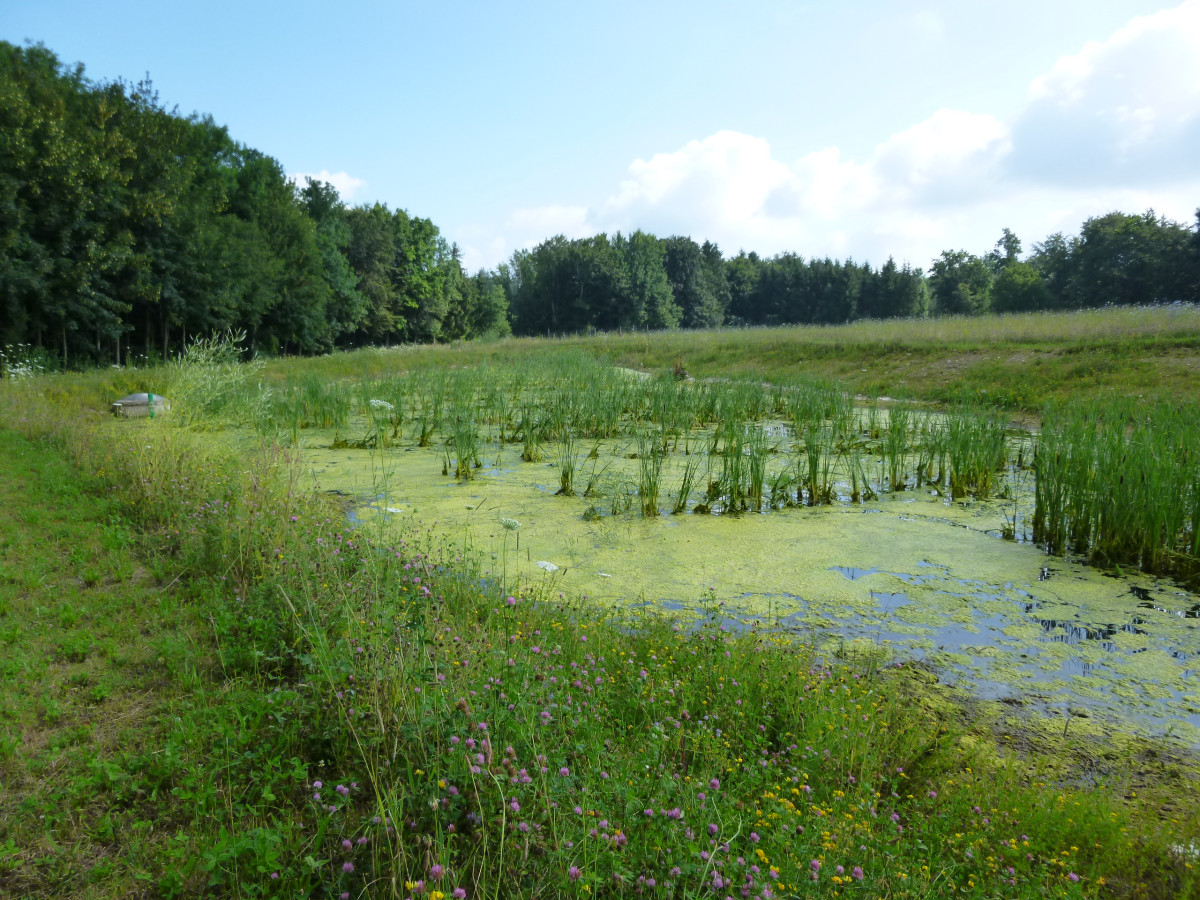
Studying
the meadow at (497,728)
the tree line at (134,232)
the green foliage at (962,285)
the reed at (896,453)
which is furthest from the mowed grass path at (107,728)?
the green foliage at (962,285)

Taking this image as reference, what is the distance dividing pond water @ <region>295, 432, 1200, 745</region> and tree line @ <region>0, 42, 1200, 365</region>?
15.6 meters

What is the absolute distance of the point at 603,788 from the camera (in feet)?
5.42

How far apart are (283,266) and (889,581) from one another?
27.7 metres

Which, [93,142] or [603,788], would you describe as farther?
[93,142]

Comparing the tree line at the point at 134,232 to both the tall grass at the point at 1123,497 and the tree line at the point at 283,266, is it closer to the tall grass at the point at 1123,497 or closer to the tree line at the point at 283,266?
the tree line at the point at 283,266

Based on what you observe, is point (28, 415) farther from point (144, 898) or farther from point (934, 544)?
point (934, 544)

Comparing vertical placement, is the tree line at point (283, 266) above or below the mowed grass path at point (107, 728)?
above

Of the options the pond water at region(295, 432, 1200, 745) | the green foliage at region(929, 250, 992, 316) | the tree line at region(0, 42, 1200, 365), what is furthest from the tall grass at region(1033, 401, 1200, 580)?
the green foliage at region(929, 250, 992, 316)

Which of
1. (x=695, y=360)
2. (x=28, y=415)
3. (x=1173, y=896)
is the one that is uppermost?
(x=695, y=360)

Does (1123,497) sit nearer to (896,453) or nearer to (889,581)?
(889,581)

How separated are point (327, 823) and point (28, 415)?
28.9 feet

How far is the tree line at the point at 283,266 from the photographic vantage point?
15.8 meters

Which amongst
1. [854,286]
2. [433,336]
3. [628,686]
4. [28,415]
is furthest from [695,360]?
[854,286]

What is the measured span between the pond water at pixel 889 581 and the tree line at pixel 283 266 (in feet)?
51.3
